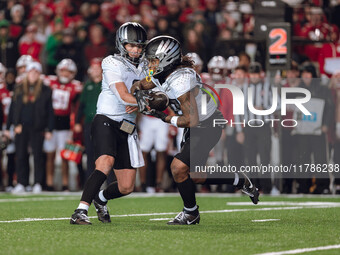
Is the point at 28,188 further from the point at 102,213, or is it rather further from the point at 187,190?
the point at 187,190

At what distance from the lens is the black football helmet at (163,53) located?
8.38m

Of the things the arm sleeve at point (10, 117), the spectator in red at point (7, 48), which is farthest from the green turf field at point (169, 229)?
the spectator in red at point (7, 48)

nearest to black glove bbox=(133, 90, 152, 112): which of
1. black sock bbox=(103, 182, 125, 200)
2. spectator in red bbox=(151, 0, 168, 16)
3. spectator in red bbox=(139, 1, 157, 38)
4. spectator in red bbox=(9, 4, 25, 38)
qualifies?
black sock bbox=(103, 182, 125, 200)

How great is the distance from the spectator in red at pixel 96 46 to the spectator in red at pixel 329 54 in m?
4.39

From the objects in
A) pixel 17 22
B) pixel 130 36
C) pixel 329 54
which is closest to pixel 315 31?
pixel 329 54

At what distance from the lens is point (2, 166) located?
16.3 metres

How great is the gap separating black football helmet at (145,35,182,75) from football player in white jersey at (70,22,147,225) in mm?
335

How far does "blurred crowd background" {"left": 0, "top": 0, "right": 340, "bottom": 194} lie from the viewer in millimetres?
14039

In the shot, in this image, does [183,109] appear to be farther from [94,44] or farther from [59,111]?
[94,44]

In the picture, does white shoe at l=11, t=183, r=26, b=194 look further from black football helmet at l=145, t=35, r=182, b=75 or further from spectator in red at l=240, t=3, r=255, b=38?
black football helmet at l=145, t=35, r=182, b=75

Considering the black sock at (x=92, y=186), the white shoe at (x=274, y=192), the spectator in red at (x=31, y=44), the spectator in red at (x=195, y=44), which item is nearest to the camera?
the black sock at (x=92, y=186)

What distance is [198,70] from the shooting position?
1277cm

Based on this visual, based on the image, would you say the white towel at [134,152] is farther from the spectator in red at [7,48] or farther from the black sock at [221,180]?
the spectator in red at [7,48]

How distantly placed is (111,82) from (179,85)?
787mm
